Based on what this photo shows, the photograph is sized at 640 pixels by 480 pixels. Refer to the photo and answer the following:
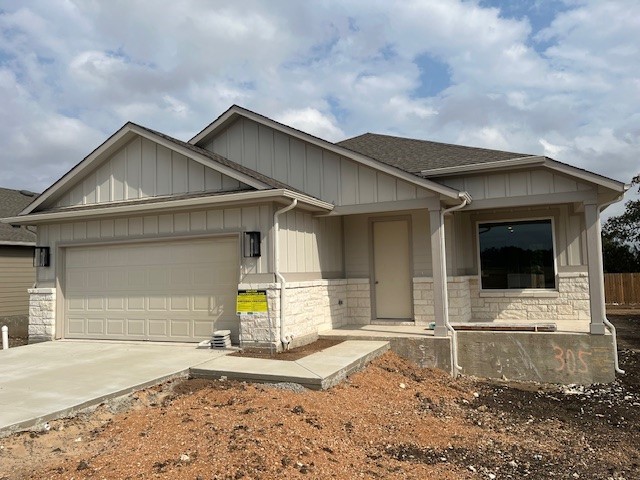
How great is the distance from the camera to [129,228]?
9.91 metres

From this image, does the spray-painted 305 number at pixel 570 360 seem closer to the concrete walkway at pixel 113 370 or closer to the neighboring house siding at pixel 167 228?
the concrete walkway at pixel 113 370

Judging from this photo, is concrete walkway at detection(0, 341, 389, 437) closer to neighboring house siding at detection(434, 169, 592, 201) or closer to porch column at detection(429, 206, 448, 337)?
porch column at detection(429, 206, 448, 337)

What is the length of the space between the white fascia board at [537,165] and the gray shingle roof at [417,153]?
273mm

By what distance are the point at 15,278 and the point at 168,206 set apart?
9.64m

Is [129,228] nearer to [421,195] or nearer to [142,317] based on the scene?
[142,317]

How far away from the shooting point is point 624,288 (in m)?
24.4

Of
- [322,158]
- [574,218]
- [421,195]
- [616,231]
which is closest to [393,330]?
[421,195]

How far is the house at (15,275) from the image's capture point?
15.0m

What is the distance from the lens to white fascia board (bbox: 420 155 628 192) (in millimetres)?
8328

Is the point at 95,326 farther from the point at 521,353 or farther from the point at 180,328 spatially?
the point at 521,353

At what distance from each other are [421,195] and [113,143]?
6144 millimetres

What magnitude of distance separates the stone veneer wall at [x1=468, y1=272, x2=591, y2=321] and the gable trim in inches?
226

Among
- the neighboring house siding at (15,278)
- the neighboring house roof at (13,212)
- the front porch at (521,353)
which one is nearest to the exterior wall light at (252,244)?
the front porch at (521,353)

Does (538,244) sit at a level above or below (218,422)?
above
